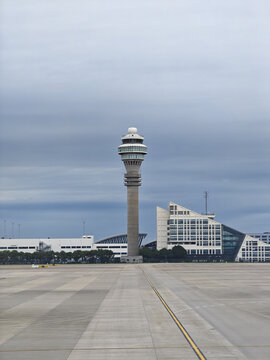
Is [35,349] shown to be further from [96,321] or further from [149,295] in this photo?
[149,295]

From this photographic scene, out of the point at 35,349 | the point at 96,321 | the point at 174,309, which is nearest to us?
the point at 35,349

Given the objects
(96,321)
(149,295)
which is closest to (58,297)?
(149,295)

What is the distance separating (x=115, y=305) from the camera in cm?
4769

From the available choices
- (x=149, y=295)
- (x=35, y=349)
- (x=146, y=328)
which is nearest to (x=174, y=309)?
(x=146, y=328)

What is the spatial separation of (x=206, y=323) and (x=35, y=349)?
1177 centimetres

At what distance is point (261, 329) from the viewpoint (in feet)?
109

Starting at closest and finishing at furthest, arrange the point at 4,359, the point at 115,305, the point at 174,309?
the point at 4,359 < the point at 174,309 < the point at 115,305

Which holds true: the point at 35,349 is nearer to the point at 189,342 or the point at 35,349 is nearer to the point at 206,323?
the point at 189,342

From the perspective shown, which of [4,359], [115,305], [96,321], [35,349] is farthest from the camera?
[115,305]

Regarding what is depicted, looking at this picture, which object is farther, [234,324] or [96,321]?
[96,321]

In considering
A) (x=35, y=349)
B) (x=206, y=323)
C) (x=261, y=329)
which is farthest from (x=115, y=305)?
(x=35, y=349)

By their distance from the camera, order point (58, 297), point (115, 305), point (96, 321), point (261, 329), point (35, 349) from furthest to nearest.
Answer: point (58, 297), point (115, 305), point (96, 321), point (261, 329), point (35, 349)

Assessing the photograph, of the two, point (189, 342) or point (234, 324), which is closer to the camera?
point (189, 342)

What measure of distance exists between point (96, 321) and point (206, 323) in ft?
23.2
